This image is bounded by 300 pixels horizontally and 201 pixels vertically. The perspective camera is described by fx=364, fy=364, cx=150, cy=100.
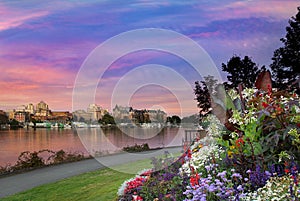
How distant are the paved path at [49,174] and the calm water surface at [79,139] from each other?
0.45 meters

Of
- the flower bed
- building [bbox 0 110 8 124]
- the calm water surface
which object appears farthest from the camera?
building [bbox 0 110 8 124]

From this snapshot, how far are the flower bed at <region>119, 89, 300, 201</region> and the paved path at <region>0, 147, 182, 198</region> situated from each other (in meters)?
4.28

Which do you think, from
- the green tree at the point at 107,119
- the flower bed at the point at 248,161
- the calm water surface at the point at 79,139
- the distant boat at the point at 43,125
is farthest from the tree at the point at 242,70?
the flower bed at the point at 248,161

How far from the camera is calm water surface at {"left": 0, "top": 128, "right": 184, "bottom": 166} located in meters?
8.07

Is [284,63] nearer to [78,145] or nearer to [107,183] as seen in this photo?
[78,145]

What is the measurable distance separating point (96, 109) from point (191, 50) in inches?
84.3

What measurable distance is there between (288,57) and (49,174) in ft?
48.0

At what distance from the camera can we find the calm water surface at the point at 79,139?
807cm

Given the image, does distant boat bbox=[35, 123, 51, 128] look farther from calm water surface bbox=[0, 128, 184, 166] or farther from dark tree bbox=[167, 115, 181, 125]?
dark tree bbox=[167, 115, 181, 125]

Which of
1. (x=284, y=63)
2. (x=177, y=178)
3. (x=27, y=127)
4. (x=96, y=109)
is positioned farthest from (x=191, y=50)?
(x=284, y=63)

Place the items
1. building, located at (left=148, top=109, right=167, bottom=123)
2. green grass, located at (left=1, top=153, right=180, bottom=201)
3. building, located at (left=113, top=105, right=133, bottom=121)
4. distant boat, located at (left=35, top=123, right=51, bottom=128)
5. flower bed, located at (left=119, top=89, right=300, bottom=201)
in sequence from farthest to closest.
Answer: distant boat, located at (left=35, top=123, right=51, bottom=128)
building, located at (left=148, top=109, right=167, bottom=123)
building, located at (left=113, top=105, right=133, bottom=121)
green grass, located at (left=1, top=153, right=180, bottom=201)
flower bed, located at (left=119, top=89, right=300, bottom=201)

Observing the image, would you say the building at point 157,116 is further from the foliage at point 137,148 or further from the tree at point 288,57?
the tree at point 288,57

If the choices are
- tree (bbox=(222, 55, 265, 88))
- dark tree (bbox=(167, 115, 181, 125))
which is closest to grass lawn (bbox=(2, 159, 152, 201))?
dark tree (bbox=(167, 115, 181, 125))

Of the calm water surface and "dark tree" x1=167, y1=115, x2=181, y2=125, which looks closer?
"dark tree" x1=167, y1=115, x2=181, y2=125
